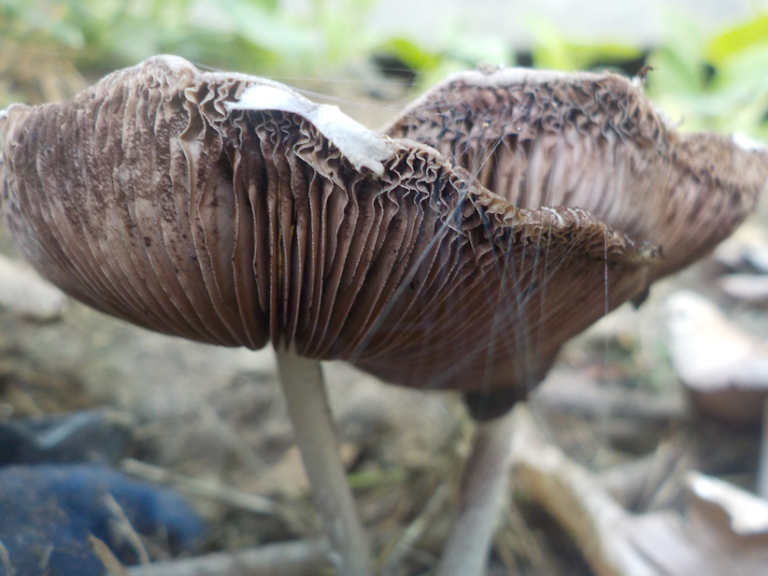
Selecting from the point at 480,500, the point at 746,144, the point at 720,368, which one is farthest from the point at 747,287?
the point at 480,500

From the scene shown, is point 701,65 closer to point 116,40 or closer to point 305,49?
point 305,49

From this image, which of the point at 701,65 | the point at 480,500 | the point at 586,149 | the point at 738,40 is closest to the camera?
the point at 586,149

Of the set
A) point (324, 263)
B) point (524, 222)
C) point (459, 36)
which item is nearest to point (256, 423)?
point (324, 263)

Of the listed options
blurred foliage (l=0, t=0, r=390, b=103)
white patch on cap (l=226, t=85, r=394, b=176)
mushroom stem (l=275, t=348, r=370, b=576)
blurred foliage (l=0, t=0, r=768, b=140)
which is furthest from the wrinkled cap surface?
blurred foliage (l=0, t=0, r=390, b=103)

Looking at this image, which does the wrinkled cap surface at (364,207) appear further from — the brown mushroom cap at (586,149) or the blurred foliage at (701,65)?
the blurred foliage at (701,65)

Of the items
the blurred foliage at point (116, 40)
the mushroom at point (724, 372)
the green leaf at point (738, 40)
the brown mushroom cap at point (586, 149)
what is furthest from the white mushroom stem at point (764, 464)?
the green leaf at point (738, 40)

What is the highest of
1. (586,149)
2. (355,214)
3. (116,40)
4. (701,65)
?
(701,65)

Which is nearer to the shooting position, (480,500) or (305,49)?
(480,500)
